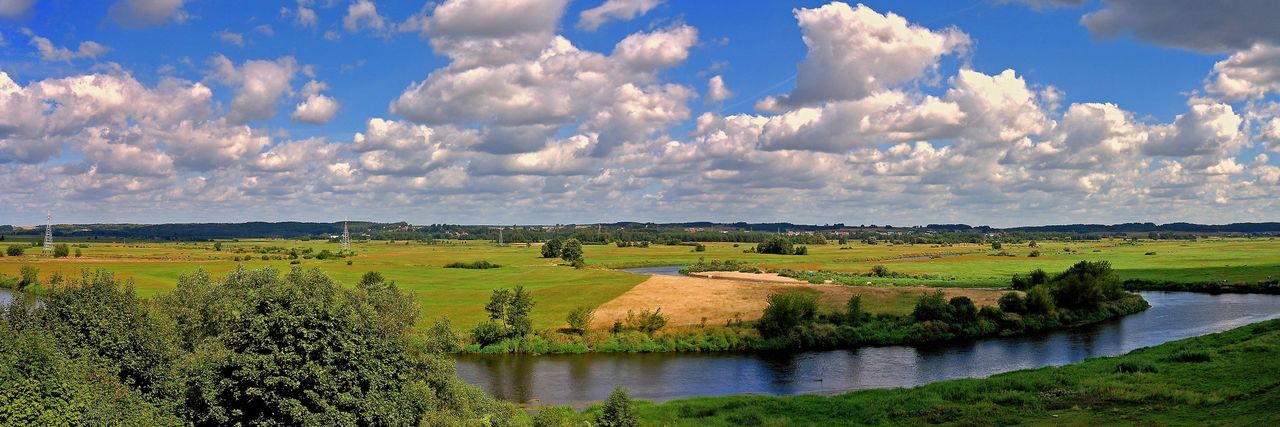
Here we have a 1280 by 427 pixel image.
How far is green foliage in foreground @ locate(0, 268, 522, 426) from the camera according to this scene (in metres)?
26.5

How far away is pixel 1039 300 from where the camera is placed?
79.9 m

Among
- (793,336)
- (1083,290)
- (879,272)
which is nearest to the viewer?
(793,336)

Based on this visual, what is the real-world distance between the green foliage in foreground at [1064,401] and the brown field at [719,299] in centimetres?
3138

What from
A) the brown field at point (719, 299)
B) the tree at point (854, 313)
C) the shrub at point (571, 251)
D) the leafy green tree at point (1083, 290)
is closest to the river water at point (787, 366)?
the tree at point (854, 313)

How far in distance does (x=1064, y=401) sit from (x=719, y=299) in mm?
51489

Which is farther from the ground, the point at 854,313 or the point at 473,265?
the point at 473,265

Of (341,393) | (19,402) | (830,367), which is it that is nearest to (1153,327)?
(830,367)

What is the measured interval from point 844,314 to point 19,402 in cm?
6371

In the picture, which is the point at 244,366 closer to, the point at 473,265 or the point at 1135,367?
the point at 1135,367

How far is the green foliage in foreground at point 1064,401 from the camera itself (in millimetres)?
34688

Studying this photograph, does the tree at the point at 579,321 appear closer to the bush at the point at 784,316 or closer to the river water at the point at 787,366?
the river water at the point at 787,366

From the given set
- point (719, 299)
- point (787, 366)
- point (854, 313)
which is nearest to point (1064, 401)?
point (787, 366)

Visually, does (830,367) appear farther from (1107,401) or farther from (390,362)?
(390,362)

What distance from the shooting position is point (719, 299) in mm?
89438
